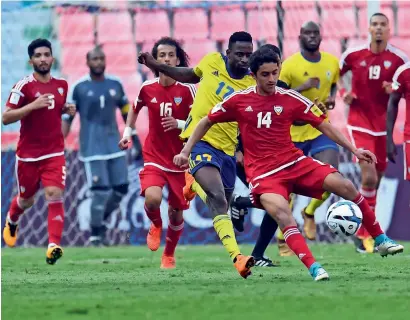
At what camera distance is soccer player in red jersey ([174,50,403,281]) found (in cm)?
866

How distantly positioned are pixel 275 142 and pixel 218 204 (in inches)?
31.6

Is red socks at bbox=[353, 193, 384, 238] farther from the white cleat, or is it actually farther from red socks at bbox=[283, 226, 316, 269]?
red socks at bbox=[283, 226, 316, 269]

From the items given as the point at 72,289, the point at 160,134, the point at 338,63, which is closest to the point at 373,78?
the point at 338,63

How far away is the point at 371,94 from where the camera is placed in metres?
13.0

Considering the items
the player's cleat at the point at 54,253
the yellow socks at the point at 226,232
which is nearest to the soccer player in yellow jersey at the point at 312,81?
the player's cleat at the point at 54,253

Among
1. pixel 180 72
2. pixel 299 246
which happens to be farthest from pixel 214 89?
pixel 299 246

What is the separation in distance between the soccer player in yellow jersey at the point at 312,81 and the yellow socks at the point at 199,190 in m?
2.35

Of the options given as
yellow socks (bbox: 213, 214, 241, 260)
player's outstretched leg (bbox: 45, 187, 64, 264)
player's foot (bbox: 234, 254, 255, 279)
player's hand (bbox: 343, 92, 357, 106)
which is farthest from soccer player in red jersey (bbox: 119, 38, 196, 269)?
player's foot (bbox: 234, 254, 255, 279)

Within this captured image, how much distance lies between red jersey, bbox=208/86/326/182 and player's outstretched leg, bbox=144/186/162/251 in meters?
2.20

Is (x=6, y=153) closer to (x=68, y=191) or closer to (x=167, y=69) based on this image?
(x=68, y=191)

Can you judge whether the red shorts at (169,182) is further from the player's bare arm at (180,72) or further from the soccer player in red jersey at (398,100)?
the soccer player in red jersey at (398,100)

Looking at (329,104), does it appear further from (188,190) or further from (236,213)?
(188,190)

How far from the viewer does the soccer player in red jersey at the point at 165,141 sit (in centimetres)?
1106

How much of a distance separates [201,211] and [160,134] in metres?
4.67
